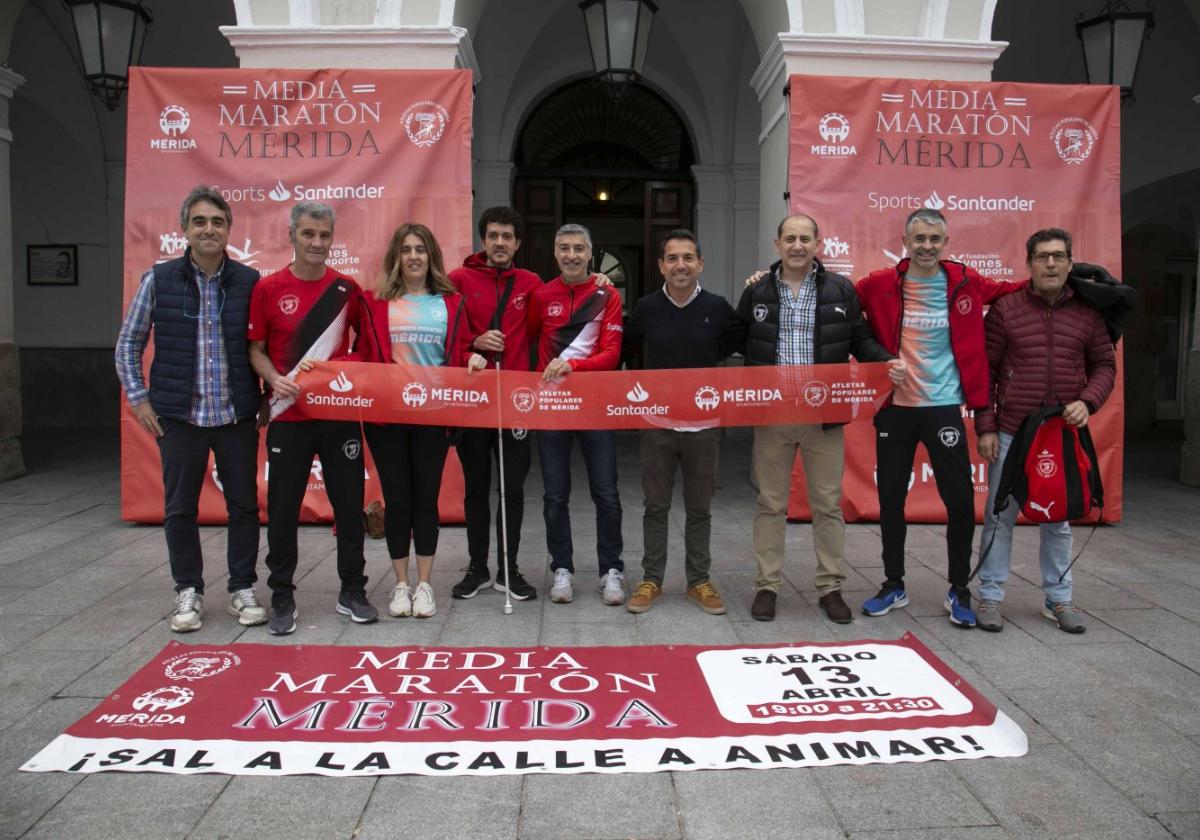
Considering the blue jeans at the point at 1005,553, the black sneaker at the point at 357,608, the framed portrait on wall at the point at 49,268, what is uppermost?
the framed portrait on wall at the point at 49,268

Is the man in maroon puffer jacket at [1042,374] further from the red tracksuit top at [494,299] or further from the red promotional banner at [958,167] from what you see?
the red tracksuit top at [494,299]

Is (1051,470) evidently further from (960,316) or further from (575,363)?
(575,363)

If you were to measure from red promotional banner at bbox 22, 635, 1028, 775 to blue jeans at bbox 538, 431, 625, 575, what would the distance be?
0.85 metres

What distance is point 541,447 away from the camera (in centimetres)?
439

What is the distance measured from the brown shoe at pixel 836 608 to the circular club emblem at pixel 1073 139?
3.95 m

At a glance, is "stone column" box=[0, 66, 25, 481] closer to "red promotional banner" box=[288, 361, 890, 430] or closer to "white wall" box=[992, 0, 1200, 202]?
"red promotional banner" box=[288, 361, 890, 430]

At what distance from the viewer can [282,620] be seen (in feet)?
13.0

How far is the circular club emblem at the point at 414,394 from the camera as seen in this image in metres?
→ 4.05

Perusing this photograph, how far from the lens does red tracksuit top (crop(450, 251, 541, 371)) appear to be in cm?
430

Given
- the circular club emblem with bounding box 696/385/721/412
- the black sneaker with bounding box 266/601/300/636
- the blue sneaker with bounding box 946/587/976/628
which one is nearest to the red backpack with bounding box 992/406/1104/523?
the blue sneaker with bounding box 946/587/976/628

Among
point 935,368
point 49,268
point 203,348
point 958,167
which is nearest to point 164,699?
point 203,348

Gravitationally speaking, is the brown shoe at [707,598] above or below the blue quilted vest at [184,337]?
below

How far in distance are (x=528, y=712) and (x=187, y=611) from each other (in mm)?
1904

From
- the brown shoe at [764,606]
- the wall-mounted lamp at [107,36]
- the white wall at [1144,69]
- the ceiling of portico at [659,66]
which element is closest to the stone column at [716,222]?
the ceiling of portico at [659,66]
